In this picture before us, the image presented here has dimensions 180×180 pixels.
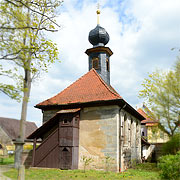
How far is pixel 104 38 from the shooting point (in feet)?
64.7

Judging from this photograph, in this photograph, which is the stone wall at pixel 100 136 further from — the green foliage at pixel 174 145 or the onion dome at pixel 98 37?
the onion dome at pixel 98 37

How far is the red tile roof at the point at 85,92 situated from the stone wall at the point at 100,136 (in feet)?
2.38

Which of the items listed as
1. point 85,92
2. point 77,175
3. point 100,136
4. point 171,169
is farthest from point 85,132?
point 171,169

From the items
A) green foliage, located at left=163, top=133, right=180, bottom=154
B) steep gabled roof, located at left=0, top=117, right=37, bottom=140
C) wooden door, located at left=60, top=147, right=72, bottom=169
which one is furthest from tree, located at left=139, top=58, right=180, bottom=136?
steep gabled roof, located at left=0, top=117, right=37, bottom=140

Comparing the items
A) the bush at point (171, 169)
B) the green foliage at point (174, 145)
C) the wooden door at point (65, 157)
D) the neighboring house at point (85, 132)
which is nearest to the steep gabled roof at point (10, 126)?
the neighboring house at point (85, 132)

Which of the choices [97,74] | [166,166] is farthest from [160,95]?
[166,166]

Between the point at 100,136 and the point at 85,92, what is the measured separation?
10.6 feet

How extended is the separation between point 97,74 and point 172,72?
21.6 feet

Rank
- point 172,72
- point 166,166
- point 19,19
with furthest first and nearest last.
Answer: point 172,72 < point 19,19 < point 166,166

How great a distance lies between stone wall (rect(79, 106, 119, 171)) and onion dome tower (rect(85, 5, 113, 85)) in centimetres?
501

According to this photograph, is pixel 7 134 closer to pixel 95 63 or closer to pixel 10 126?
pixel 10 126

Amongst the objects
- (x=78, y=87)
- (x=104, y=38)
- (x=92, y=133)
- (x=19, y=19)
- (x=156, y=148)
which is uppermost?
(x=104, y=38)

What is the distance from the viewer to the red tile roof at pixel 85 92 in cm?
1405

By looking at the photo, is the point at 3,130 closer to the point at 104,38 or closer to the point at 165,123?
the point at 104,38
